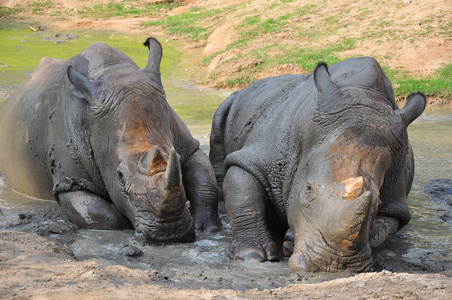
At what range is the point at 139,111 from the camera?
18.0ft

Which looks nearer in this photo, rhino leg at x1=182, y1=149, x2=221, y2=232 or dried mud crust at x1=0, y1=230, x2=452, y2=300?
dried mud crust at x1=0, y1=230, x2=452, y2=300

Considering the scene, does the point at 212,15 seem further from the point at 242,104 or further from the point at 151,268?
the point at 151,268

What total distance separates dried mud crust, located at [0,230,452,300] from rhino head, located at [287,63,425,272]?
0.30 meters

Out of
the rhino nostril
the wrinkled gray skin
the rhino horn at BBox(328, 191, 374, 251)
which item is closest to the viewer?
the rhino horn at BBox(328, 191, 374, 251)

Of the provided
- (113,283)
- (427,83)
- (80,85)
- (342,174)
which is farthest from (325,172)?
(427,83)

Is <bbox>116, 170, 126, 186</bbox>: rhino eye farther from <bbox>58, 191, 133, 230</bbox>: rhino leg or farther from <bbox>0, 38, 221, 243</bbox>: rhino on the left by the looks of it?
<bbox>58, 191, 133, 230</bbox>: rhino leg

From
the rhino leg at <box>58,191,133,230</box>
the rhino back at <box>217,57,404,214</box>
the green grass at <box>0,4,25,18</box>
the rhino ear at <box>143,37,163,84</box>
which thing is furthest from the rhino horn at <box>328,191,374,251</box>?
the green grass at <box>0,4,25,18</box>

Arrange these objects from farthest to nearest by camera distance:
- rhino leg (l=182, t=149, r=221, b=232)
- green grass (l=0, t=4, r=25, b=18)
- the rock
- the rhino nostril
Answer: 1. green grass (l=0, t=4, r=25, b=18)
2. rhino leg (l=182, t=149, r=221, b=232)
3. the rock
4. the rhino nostril

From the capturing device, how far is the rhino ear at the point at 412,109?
4672 mm

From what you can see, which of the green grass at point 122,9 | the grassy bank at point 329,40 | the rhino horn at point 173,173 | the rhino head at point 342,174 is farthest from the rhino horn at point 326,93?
the green grass at point 122,9

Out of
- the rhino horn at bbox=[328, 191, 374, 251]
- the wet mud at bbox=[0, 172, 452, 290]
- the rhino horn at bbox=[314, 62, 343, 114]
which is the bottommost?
the wet mud at bbox=[0, 172, 452, 290]

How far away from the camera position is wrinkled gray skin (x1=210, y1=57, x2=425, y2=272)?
159 inches

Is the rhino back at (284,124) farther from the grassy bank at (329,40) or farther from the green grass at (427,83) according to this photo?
the grassy bank at (329,40)

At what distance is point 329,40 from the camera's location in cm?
1744
